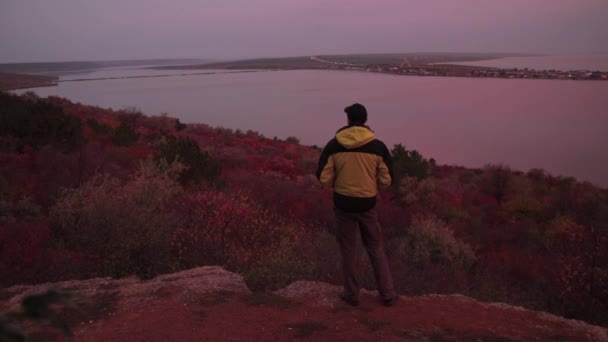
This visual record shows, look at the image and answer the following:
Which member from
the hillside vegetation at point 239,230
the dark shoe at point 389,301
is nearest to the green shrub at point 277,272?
the hillside vegetation at point 239,230

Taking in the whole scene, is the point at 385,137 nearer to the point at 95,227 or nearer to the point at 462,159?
the point at 462,159

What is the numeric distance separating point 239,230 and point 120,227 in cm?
193

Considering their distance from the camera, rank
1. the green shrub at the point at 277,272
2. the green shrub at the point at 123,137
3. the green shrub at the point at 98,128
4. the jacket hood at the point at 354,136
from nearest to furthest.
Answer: the jacket hood at the point at 354,136 < the green shrub at the point at 277,272 < the green shrub at the point at 123,137 < the green shrub at the point at 98,128

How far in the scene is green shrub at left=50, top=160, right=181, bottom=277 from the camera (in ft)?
19.9

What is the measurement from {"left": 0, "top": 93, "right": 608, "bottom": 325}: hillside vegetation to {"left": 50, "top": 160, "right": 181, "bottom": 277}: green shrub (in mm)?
23

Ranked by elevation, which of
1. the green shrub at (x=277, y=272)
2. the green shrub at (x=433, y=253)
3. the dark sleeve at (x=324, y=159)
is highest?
the dark sleeve at (x=324, y=159)

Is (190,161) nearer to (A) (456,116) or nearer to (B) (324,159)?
(B) (324,159)

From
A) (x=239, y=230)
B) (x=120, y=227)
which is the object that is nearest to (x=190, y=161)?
(x=239, y=230)

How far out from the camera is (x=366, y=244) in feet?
15.1

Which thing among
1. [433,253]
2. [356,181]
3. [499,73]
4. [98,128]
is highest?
[499,73]

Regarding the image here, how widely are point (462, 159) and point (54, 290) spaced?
94.6ft

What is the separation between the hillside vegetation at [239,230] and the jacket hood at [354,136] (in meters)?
A: 2.18

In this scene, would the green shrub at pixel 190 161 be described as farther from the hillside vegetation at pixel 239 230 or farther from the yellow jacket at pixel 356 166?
the yellow jacket at pixel 356 166

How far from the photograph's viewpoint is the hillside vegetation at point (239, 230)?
6047mm
